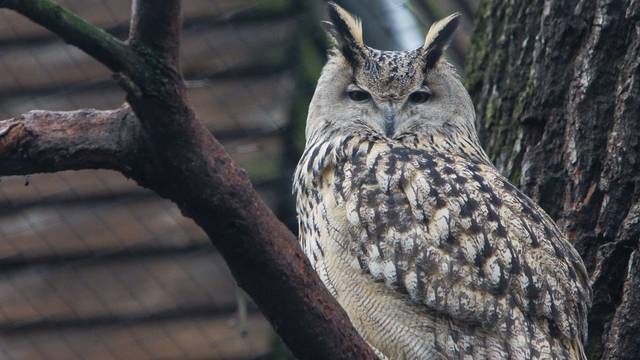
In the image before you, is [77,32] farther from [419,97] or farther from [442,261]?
[419,97]

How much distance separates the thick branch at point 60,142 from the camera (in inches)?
48.6

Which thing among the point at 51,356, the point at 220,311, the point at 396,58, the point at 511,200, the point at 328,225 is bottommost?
the point at 51,356

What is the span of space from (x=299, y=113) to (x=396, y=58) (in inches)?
53.1

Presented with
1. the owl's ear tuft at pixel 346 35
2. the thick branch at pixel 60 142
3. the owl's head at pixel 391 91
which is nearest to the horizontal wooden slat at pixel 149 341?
the owl's head at pixel 391 91

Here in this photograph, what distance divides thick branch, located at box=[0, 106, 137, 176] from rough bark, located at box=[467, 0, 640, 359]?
1.65 meters

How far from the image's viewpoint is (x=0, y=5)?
106cm

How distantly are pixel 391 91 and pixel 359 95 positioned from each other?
5.9 inches

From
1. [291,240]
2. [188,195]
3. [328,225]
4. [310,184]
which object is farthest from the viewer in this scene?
[310,184]

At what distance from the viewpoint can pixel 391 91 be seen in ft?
8.09

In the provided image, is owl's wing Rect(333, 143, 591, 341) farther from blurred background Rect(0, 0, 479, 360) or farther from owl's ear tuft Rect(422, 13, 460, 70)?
blurred background Rect(0, 0, 479, 360)

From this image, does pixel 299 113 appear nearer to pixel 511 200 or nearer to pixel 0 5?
pixel 511 200

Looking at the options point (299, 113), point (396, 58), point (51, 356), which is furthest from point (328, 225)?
point (51, 356)

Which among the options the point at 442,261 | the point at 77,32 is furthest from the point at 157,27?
the point at 442,261

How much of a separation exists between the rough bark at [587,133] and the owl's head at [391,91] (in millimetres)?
231
